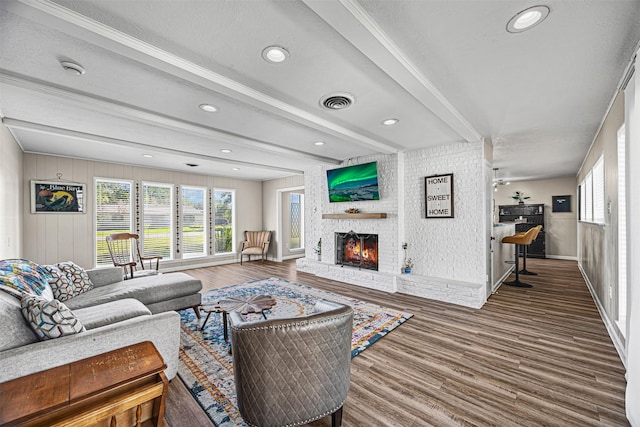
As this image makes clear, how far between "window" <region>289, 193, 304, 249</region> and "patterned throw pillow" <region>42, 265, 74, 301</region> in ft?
18.9

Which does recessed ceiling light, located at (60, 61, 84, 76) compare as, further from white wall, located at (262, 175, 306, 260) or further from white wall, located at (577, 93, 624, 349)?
white wall, located at (262, 175, 306, 260)

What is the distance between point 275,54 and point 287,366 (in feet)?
6.49

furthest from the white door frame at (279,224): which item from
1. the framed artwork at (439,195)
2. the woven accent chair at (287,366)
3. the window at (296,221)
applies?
the woven accent chair at (287,366)

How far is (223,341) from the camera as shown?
2.80 metres

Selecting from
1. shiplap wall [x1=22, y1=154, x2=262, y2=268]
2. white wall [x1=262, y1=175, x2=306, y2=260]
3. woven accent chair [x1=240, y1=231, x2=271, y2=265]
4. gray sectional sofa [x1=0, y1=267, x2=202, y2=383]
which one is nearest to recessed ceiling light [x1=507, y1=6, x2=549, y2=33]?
gray sectional sofa [x1=0, y1=267, x2=202, y2=383]

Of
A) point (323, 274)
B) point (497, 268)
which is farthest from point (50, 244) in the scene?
point (497, 268)

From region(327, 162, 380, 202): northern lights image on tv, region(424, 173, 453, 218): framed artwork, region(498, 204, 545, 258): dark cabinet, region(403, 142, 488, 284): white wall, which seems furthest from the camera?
region(498, 204, 545, 258): dark cabinet

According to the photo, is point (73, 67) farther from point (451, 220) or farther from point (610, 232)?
point (610, 232)

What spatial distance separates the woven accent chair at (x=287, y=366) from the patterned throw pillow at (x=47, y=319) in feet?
3.83

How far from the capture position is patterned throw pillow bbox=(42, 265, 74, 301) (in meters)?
2.76

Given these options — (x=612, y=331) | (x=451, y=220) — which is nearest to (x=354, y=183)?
(x=451, y=220)

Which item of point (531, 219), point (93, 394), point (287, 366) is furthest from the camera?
point (531, 219)

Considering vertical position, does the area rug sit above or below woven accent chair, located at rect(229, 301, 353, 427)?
below

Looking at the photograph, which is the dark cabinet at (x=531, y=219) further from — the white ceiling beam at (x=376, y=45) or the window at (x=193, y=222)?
the window at (x=193, y=222)
